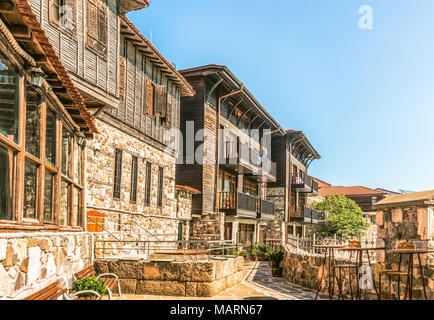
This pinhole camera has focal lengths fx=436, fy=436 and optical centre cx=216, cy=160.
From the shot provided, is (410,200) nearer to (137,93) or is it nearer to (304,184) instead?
(137,93)

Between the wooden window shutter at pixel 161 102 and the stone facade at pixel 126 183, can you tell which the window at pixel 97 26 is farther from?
the wooden window shutter at pixel 161 102

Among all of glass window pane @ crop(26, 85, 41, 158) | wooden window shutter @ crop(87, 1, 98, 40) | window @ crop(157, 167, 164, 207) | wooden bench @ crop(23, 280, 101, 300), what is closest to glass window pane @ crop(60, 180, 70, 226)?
wooden bench @ crop(23, 280, 101, 300)

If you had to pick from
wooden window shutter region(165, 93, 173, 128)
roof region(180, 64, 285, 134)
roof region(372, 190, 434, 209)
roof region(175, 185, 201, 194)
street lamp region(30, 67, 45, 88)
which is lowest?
roof region(175, 185, 201, 194)

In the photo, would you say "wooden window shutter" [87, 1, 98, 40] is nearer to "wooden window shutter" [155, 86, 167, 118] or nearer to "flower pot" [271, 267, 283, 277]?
"wooden window shutter" [155, 86, 167, 118]

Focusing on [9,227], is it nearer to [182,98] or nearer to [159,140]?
[159,140]

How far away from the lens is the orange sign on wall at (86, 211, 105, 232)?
12922 mm

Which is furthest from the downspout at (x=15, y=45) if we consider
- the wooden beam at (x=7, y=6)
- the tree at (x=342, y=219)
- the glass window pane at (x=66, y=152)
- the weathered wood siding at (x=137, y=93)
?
the tree at (x=342, y=219)

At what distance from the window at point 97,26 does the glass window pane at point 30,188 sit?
6.90 metres

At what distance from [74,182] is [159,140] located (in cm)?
984

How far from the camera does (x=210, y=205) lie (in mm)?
22047

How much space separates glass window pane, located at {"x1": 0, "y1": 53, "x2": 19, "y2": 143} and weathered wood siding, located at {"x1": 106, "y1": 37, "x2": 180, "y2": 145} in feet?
30.9

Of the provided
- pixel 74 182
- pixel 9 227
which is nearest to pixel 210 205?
pixel 74 182

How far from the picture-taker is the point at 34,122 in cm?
552

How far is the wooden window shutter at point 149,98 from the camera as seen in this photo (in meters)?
16.8
